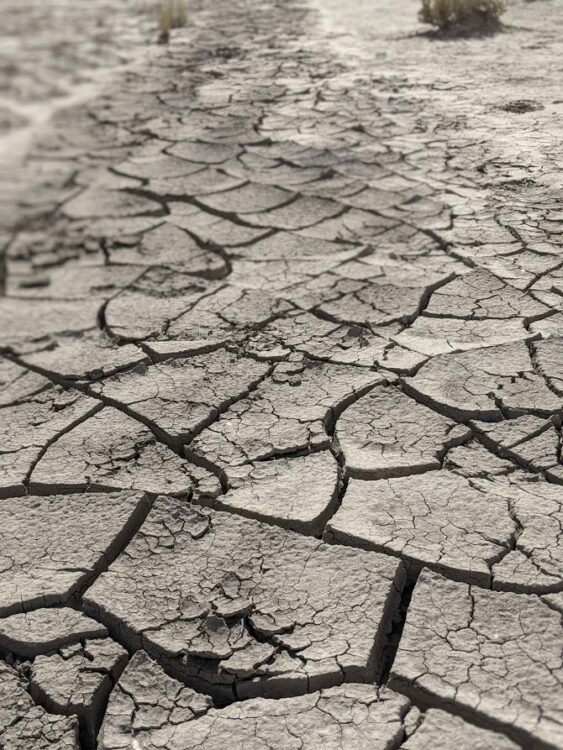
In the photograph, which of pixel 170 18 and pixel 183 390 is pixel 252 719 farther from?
pixel 170 18

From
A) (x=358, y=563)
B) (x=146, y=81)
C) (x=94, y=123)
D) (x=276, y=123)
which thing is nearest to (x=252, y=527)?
(x=358, y=563)

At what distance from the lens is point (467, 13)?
5855mm

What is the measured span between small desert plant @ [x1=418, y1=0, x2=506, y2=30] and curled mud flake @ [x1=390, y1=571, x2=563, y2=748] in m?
4.86

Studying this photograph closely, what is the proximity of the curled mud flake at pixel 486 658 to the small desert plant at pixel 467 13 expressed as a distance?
486 centimetres

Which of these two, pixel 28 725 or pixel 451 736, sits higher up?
pixel 451 736

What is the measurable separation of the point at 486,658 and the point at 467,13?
5077mm

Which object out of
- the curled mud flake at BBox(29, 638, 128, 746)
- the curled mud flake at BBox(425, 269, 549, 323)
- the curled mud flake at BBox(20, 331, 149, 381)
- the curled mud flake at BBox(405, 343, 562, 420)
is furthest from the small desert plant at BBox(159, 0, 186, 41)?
the curled mud flake at BBox(29, 638, 128, 746)

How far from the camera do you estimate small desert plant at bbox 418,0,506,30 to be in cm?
586

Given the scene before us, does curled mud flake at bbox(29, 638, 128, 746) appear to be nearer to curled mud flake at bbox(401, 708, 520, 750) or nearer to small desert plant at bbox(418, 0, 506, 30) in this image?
curled mud flake at bbox(401, 708, 520, 750)

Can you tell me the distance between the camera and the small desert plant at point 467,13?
5.86m

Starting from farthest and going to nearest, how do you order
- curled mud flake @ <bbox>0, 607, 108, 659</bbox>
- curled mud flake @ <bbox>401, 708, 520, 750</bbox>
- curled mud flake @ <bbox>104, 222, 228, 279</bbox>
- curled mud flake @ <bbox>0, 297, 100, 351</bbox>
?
1. curled mud flake @ <bbox>104, 222, 228, 279</bbox>
2. curled mud flake @ <bbox>0, 297, 100, 351</bbox>
3. curled mud flake @ <bbox>0, 607, 108, 659</bbox>
4. curled mud flake @ <bbox>401, 708, 520, 750</bbox>

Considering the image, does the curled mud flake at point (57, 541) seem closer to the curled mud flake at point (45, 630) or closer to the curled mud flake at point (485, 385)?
the curled mud flake at point (45, 630)

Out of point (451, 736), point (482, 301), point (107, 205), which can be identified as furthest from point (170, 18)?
point (451, 736)

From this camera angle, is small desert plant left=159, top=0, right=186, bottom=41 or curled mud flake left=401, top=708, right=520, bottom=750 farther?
small desert plant left=159, top=0, right=186, bottom=41
